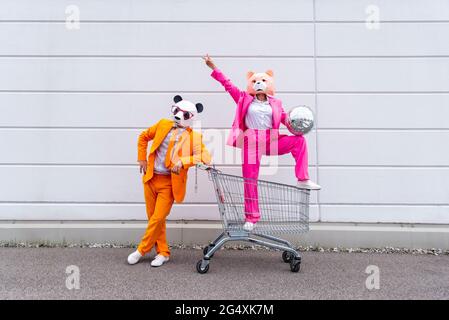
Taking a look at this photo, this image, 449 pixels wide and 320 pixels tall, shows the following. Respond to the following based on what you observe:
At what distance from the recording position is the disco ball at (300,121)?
3391mm

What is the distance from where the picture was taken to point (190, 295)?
115 inches

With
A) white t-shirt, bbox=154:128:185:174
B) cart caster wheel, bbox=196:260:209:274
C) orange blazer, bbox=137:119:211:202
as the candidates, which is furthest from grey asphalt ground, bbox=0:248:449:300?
white t-shirt, bbox=154:128:185:174

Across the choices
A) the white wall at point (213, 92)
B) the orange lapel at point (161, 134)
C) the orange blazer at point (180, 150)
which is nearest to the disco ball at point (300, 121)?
the orange blazer at point (180, 150)

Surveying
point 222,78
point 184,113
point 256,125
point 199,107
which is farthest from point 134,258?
point 222,78

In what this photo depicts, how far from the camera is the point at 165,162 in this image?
360 centimetres

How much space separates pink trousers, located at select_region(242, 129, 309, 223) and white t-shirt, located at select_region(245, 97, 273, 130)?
8 cm

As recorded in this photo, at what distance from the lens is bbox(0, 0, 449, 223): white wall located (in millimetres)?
4398

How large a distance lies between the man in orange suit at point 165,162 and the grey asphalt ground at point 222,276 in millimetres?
314

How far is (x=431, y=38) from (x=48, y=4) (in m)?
4.78

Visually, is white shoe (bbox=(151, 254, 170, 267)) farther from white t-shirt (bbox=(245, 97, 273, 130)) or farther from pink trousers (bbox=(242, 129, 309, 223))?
white t-shirt (bbox=(245, 97, 273, 130))

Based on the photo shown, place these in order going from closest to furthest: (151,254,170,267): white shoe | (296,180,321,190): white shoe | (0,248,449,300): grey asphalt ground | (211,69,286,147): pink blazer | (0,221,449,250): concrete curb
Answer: (0,248,449,300): grey asphalt ground < (296,180,321,190): white shoe < (151,254,170,267): white shoe < (211,69,286,147): pink blazer < (0,221,449,250): concrete curb

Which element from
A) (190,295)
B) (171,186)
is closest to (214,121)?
(171,186)

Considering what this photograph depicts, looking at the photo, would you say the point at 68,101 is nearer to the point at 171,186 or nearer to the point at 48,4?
the point at 48,4

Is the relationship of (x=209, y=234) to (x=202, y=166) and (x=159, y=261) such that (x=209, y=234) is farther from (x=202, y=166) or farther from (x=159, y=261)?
(x=202, y=166)
